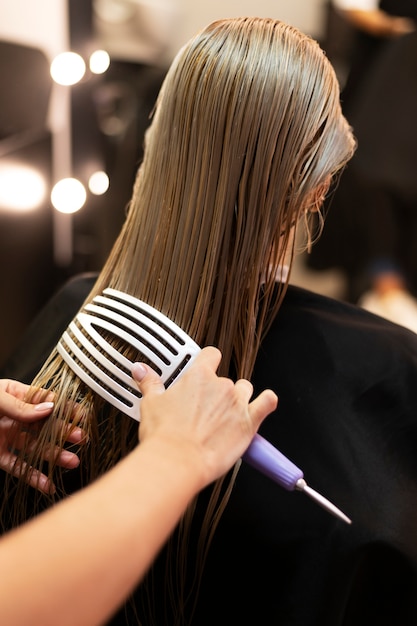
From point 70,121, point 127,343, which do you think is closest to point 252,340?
point 127,343

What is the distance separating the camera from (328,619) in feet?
2.53

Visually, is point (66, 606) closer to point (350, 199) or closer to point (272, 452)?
point (272, 452)

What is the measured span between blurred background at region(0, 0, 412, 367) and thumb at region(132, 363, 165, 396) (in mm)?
586

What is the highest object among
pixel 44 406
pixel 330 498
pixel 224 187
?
pixel 224 187

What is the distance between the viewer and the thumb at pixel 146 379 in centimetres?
60

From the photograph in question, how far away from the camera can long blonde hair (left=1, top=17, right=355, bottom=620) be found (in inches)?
27.1

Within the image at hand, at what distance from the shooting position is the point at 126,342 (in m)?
0.70

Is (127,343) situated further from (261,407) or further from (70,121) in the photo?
(70,121)

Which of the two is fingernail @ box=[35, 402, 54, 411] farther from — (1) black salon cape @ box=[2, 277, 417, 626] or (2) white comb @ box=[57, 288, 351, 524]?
(1) black salon cape @ box=[2, 277, 417, 626]

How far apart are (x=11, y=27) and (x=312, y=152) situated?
84 cm

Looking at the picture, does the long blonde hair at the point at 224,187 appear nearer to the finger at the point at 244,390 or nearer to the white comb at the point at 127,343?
the white comb at the point at 127,343

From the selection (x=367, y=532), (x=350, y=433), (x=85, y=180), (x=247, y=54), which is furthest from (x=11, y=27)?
(x=367, y=532)

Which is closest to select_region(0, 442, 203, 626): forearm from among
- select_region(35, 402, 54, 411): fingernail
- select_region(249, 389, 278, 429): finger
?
select_region(249, 389, 278, 429): finger

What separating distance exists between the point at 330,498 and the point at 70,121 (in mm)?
1067
